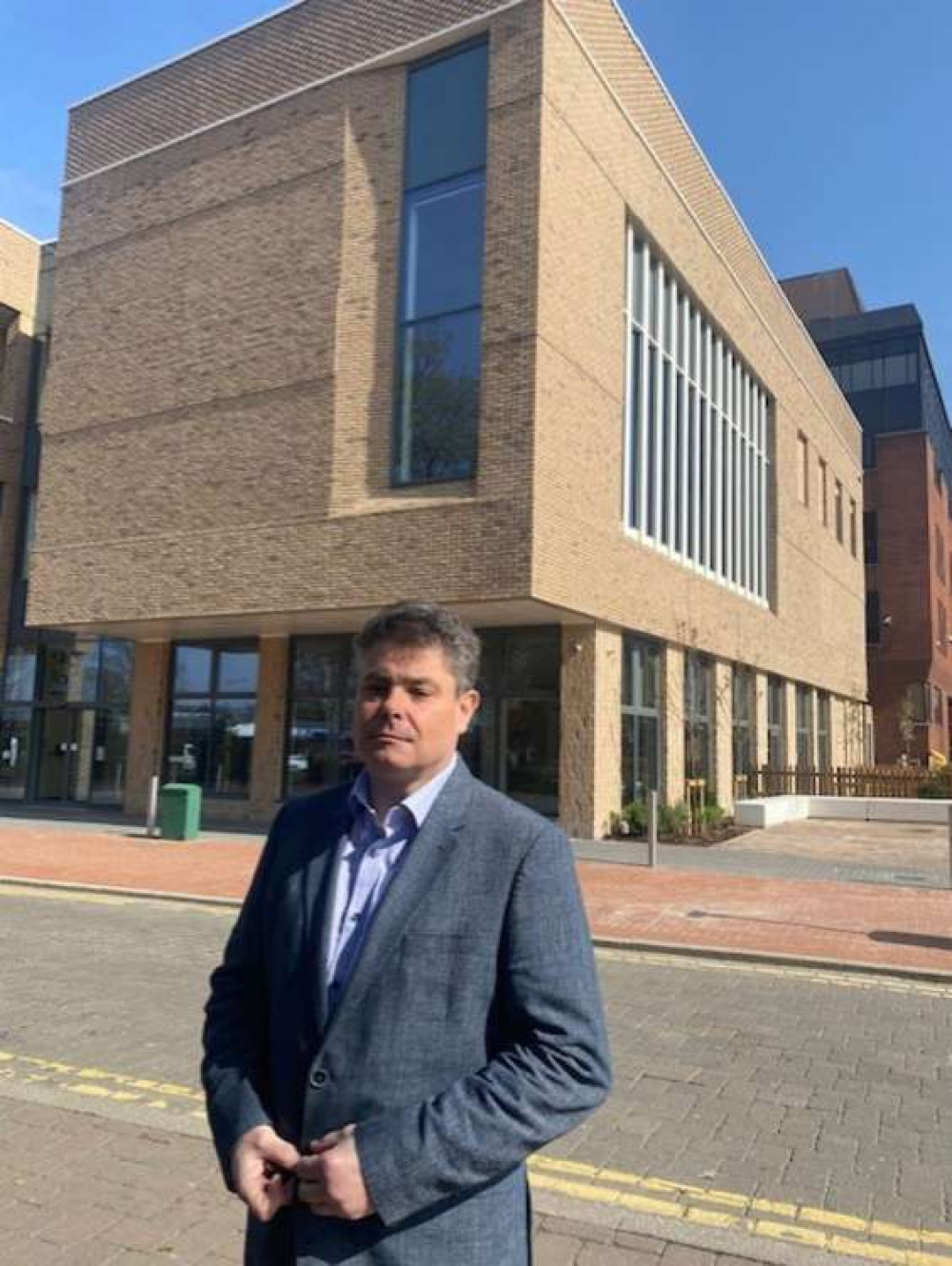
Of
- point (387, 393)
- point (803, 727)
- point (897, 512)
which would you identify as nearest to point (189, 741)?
point (387, 393)

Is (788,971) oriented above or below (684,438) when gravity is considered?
below

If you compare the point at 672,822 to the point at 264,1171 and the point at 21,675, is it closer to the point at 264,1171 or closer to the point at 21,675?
the point at 21,675

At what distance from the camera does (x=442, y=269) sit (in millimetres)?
17859

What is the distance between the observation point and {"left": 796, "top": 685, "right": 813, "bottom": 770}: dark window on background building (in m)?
32.6

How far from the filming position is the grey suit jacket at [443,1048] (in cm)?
172

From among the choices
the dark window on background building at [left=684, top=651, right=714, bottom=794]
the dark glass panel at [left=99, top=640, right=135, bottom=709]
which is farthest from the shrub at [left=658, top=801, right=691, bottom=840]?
the dark glass panel at [left=99, top=640, right=135, bottom=709]

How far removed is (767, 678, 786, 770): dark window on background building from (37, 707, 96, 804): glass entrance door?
18295mm

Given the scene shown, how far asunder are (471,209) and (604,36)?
4805 mm

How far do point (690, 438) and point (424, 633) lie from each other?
2235 cm

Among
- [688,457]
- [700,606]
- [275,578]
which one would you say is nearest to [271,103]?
[275,578]

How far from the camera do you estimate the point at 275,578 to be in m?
18.1

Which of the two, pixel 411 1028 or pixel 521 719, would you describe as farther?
pixel 521 719

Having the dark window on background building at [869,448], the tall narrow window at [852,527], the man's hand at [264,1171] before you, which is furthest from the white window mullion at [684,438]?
the dark window on background building at [869,448]

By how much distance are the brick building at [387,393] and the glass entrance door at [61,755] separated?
9.86ft
